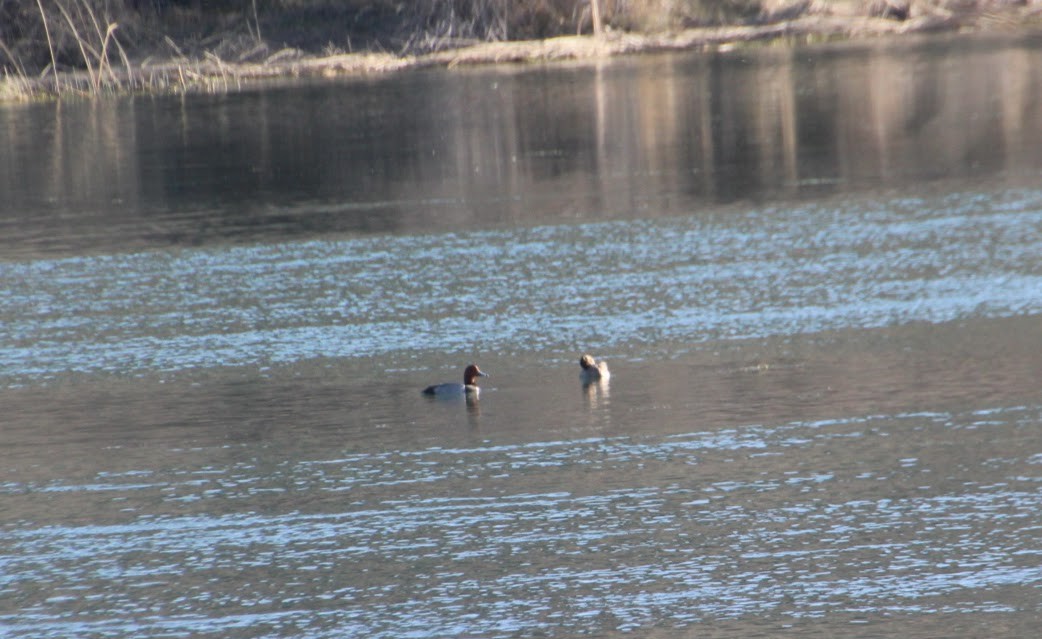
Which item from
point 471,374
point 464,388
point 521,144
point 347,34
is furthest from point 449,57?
point 464,388

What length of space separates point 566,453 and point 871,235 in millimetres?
7732

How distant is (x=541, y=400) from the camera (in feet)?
38.0

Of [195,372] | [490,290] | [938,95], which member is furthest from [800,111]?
[195,372]

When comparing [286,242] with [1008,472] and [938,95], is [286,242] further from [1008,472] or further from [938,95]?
[938,95]

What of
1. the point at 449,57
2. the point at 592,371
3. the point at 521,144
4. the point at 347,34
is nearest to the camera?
the point at 592,371

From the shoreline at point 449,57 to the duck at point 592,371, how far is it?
34387 mm

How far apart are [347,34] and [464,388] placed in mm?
40683

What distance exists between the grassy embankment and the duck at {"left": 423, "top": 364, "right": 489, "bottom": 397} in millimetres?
33828

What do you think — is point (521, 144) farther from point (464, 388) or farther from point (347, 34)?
point (347, 34)

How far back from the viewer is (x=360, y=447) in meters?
10.6

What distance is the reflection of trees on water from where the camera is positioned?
21297 mm

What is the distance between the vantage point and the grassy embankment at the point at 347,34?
151 ft

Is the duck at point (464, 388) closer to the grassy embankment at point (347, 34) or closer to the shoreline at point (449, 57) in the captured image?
the grassy embankment at point (347, 34)

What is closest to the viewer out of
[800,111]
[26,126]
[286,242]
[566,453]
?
[566,453]
